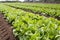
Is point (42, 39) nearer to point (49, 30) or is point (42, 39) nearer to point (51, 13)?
point (49, 30)

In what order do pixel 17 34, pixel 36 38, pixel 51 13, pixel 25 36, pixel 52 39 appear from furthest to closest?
pixel 51 13 < pixel 17 34 < pixel 25 36 < pixel 52 39 < pixel 36 38

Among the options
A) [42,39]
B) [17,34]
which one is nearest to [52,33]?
[42,39]

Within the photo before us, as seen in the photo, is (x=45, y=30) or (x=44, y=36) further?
(x=45, y=30)

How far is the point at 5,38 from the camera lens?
4.29 meters

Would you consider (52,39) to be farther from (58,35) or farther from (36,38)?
(36,38)

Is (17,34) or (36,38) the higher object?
(36,38)

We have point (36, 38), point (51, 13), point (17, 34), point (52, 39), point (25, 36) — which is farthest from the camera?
point (51, 13)

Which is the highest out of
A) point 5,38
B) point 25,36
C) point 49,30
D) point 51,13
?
point 49,30

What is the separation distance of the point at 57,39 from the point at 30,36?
65 cm

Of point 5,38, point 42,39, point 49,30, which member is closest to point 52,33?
point 49,30

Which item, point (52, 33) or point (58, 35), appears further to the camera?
point (52, 33)

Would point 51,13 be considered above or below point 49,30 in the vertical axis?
below

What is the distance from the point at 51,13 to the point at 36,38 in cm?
765

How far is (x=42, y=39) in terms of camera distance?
10.5ft
